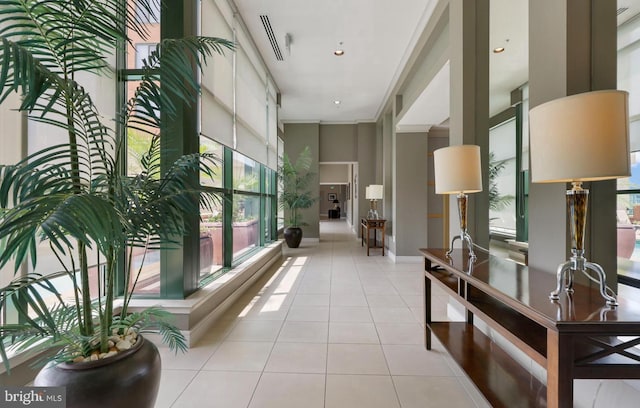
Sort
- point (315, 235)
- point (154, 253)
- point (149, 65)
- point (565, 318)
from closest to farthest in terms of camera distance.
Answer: point (565, 318), point (149, 65), point (154, 253), point (315, 235)

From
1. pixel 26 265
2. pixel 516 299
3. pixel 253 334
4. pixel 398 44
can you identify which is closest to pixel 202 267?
pixel 253 334

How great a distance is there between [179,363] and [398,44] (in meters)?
5.10

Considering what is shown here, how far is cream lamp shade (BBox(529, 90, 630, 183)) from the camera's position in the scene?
1029 millimetres

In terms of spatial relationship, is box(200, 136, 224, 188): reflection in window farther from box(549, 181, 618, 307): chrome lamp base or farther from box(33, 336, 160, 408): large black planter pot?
box(549, 181, 618, 307): chrome lamp base

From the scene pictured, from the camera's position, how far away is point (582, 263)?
47.5 inches

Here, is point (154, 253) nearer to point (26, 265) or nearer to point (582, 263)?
point (26, 265)

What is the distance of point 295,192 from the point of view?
322 inches

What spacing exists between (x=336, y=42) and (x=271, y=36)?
102 centimetres

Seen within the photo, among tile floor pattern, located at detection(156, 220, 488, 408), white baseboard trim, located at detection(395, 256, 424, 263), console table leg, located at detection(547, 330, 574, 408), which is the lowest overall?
tile floor pattern, located at detection(156, 220, 488, 408)

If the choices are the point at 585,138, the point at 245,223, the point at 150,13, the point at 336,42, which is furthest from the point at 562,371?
the point at 336,42

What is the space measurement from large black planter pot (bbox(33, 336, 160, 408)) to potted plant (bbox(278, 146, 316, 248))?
6.36m

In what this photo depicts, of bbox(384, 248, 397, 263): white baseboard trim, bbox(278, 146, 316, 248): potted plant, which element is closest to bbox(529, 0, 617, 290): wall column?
bbox(384, 248, 397, 263): white baseboard trim

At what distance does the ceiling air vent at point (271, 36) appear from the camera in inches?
159

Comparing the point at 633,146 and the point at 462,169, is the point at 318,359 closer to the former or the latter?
the point at 462,169
